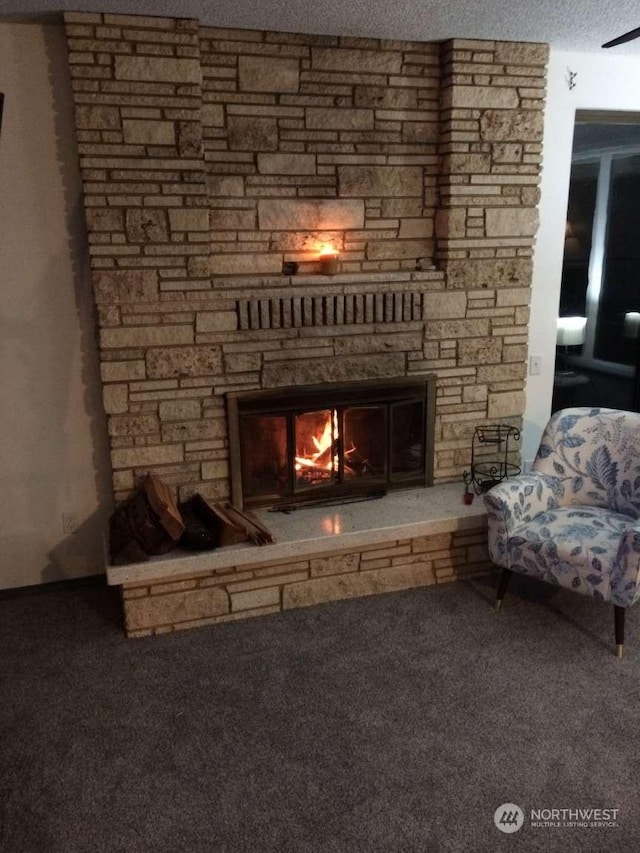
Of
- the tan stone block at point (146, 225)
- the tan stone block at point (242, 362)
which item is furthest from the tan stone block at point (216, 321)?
the tan stone block at point (146, 225)

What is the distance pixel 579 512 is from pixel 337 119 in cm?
213

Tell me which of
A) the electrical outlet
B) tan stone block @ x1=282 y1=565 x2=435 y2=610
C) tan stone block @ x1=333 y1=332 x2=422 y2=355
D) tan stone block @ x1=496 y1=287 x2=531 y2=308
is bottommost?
tan stone block @ x1=282 y1=565 x2=435 y2=610

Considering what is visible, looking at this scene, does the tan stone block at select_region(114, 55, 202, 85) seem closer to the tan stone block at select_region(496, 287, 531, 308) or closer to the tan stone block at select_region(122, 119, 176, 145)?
the tan stone block at select_region(122, 119, 176, 145)

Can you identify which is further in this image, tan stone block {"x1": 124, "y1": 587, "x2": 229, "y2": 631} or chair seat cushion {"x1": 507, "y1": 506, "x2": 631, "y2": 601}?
tan stone block {"x1": 124, "y1": 587, "x2": 229, "y2": 631}

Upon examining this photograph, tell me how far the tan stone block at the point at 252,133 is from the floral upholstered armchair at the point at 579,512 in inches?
74.0

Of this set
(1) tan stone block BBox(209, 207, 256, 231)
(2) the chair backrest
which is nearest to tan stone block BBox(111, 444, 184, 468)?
(1) tan stone block BBox(209, 207, 256, 231)

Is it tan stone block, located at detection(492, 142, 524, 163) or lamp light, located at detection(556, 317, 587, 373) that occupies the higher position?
tan stone block, located at detection(492, 142, 524, 163)

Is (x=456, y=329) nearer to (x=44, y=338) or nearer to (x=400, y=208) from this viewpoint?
→ (x=400, y=208)

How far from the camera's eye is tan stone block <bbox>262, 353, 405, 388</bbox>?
3312mm

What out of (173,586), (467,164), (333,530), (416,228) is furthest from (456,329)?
(173,586)

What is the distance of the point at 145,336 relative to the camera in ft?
10.1

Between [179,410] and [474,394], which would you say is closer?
[179,410]

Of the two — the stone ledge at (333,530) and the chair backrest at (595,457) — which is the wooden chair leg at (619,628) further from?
the stone ledge at (333,530)

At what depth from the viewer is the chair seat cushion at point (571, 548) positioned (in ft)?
9.34
